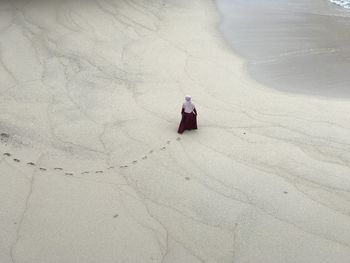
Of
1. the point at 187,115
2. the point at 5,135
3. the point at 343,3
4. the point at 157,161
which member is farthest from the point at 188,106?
the point at 343,3

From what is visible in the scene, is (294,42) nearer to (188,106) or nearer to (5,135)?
(188,106)

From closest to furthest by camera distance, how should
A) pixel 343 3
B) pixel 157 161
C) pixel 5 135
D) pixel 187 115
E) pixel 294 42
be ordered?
pixel 157 161, pixel 5 135, pixel 187 115, pixel 294 42, pixel 343 3

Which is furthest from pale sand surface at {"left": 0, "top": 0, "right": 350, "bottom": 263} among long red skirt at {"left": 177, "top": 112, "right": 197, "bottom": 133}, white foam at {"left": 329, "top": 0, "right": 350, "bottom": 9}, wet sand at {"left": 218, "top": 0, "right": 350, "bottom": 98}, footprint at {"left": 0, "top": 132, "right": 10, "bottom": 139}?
white foam at {"left": 329, "top": 0, "right": 350, "bottom": 9}

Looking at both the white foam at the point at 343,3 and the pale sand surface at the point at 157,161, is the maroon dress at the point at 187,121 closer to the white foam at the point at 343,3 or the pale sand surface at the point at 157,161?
the pale sand surface at the point at 157,161

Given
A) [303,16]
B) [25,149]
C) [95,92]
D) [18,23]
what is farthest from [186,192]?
[303,16]

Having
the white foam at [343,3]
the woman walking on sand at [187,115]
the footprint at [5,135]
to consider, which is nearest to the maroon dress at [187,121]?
the woman walking on sand at [187,115]
